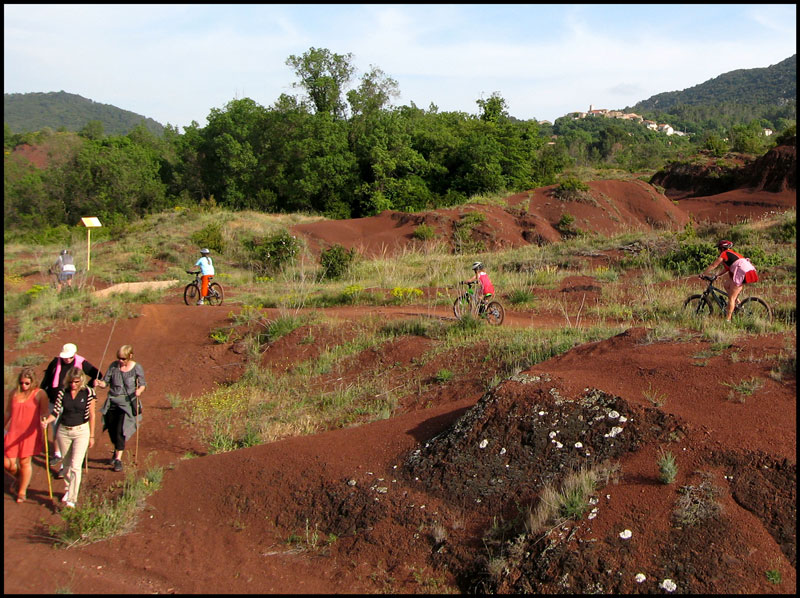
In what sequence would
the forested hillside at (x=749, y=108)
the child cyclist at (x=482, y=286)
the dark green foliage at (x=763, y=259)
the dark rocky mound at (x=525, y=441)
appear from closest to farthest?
the dark rocky mound at (x=525, y=441), the child cyclist at (x=482, y=286), the dark green foliage at (x=763, y=259), the forested hillside at (x=749, y=108)

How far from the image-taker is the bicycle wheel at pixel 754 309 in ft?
31.6

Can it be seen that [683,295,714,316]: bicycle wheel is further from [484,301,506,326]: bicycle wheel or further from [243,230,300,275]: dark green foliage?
Result: [243,230,300,275]: dark green foliage

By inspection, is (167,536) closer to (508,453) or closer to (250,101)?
(508,453)

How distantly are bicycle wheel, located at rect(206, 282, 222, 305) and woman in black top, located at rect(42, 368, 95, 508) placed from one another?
889 cm

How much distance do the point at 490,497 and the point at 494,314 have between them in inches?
263

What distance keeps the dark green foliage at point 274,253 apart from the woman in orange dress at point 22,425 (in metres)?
16.3

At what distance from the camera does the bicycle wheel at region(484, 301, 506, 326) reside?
1205cm

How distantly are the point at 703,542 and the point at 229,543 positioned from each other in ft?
13.3

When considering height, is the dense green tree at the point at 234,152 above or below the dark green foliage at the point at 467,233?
above

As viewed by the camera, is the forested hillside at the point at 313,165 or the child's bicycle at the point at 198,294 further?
the forested hillside at the point at 313,165

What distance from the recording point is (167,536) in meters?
6.20

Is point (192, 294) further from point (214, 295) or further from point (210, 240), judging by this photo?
point (210, 240)

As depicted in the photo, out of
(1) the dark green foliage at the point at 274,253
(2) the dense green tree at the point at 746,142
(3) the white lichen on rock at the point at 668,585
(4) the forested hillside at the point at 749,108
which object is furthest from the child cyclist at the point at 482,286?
(4) the forested hillside at the point at 749,108

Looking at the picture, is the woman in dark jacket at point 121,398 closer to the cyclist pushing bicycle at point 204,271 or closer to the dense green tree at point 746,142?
the cyclist pushing bicycle at point 204,271
